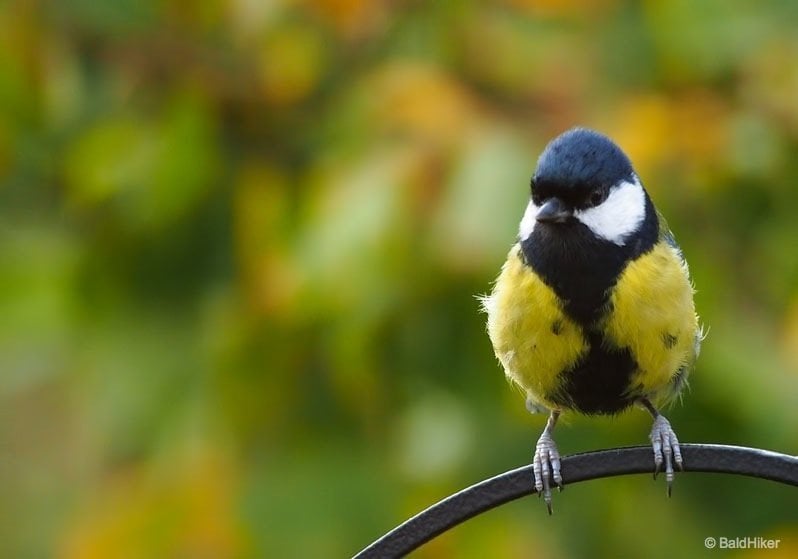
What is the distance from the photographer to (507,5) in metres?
2.83

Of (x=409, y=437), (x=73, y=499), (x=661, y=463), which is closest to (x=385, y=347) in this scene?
(x=409, y=437)

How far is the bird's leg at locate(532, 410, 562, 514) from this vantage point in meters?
2.27

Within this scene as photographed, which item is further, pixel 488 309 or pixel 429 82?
pixel 429 82

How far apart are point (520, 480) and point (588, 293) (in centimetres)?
50

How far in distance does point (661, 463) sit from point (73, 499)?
1.69 meters

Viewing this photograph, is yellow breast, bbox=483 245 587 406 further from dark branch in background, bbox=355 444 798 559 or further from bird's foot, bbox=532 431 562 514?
dark branch in background, bbox=355 444 798 559

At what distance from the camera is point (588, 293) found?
230cm

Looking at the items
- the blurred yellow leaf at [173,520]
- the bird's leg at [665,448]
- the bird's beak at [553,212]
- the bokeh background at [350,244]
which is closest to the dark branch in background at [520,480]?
the bird's leg at [665,448]

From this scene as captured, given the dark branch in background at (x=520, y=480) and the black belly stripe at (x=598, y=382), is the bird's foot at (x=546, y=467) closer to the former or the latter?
the black belly stripe at (x=598, y=382)

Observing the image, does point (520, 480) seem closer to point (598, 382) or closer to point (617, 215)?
point (598, 382)

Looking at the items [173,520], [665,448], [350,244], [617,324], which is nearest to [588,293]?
[617,324]

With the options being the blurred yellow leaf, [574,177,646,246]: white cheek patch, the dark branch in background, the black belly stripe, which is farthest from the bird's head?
the blurred yellow leaf

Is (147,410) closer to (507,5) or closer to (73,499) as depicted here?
(73,499)

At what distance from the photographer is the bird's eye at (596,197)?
2336mm
